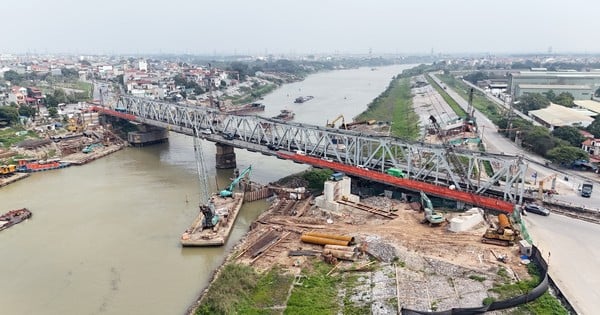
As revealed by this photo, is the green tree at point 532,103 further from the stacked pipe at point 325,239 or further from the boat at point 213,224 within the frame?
the stacked pipe at point 325,239

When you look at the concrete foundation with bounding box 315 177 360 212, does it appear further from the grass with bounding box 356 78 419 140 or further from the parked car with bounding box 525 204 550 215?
the grass with bounding box 356 78 419 140

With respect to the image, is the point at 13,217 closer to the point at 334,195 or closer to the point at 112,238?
the point at 112,238

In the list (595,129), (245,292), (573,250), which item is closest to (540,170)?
(573,250)

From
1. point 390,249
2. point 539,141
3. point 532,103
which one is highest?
point 532,103

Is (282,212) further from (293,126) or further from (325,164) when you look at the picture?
(293,126)

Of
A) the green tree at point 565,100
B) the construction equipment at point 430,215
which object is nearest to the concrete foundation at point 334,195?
the construction equipment at point 430,215
